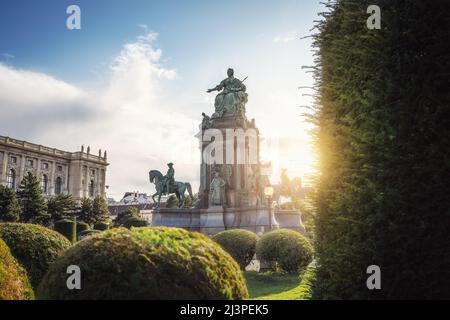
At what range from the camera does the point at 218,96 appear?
2691 centimetres

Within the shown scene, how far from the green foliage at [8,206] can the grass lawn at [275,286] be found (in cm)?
4897

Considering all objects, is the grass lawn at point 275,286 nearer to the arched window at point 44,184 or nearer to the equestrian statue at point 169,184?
the equestrian statue at point 169,184

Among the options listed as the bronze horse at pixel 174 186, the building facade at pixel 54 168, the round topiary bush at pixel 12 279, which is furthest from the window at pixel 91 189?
the round topiary bush at pixel 12 279

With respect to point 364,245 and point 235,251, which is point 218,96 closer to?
point 235,251

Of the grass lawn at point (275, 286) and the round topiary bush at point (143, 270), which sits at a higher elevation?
the round topiary bush at point (143, 270)

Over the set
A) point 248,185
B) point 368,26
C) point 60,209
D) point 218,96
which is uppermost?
point 218,96

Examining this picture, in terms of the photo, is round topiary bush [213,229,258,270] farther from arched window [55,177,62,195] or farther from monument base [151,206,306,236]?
arched window [55,177,62,195]

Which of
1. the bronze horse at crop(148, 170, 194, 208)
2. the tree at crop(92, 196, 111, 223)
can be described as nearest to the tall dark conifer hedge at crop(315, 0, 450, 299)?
the bronze horse at crop(148, 170, 194, 208)

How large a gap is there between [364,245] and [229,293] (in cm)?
184

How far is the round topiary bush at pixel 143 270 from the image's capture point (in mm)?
3600

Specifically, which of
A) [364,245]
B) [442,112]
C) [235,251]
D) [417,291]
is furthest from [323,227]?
[235,251]

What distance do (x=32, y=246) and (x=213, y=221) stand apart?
17179 mm

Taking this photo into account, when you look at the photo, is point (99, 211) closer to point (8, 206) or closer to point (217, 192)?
point (8, 206)

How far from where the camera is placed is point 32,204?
59.2 metres
